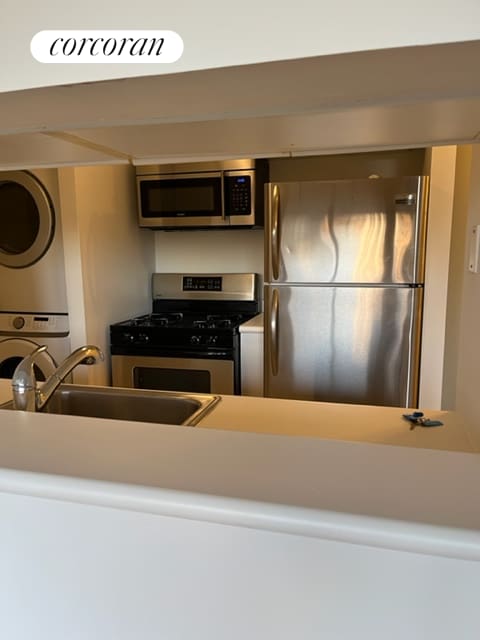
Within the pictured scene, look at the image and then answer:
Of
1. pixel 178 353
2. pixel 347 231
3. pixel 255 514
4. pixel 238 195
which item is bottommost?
pixel 178 353

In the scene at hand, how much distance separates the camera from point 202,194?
2.78 metres

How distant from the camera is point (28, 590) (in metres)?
0.70

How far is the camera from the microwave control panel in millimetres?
2703

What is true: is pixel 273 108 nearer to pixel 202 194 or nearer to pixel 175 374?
pixel 175 374

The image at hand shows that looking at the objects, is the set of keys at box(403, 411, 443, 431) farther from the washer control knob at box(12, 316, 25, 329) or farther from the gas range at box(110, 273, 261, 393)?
the washer control knob at box(12, 316, 25, 329)

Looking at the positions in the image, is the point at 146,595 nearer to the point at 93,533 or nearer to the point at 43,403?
the point at 93,533

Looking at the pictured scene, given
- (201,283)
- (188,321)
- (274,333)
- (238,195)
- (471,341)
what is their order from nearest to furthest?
(471,341) → (274,333) → (238,195) → (188,321) → (201,283)

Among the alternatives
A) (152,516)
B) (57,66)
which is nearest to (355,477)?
(152,516)

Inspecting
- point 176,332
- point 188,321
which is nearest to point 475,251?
point 176,332

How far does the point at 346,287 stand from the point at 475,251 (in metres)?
0.92

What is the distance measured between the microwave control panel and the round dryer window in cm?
101

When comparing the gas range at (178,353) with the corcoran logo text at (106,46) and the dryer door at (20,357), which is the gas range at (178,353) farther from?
the corcoran logo text at (106,46)

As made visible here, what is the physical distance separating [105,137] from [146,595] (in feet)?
2.67

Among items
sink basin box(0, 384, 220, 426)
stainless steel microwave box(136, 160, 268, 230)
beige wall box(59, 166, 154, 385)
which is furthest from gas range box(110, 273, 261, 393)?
sink basin box(0, 384, 220, 426)
